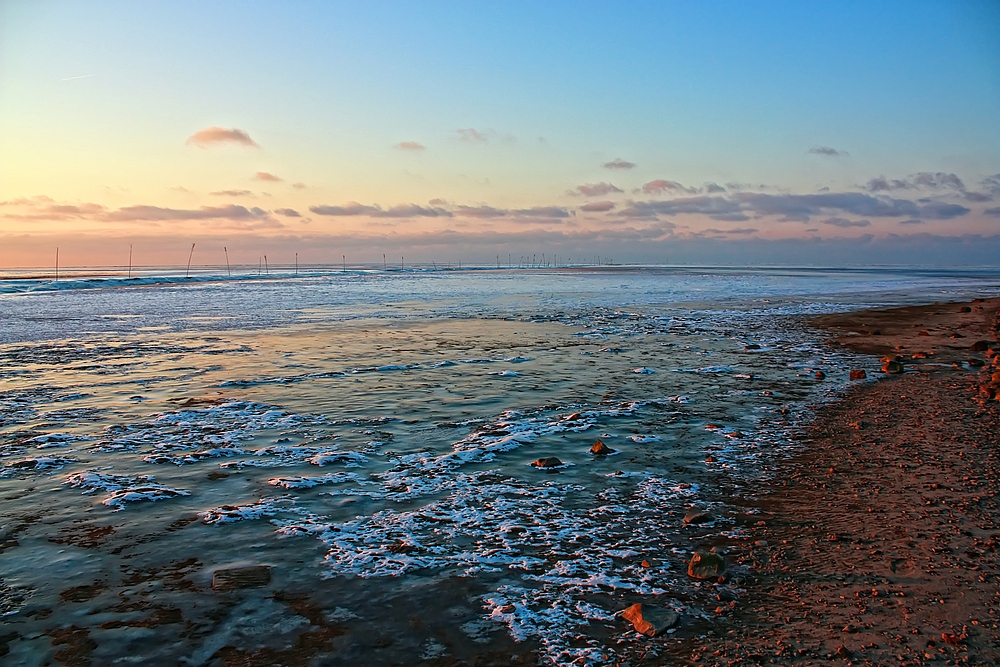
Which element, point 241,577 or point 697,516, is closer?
point 241,577

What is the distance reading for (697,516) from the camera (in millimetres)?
6059

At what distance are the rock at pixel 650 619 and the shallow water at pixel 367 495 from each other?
0.13 m

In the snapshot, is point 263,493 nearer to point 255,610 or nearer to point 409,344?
point 255,610

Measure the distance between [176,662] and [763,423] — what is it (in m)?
8.52

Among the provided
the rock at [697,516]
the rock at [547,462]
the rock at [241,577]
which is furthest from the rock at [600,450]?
the rock at [241,577]

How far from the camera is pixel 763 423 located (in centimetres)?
982

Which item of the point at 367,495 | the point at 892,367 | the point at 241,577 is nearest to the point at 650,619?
the point at 241,577

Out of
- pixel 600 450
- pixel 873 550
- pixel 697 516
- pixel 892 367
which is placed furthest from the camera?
pixel 892 367

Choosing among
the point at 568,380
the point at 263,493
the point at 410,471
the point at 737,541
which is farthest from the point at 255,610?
the point at 568,380

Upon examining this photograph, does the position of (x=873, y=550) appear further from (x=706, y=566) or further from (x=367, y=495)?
(x=367, y=495)

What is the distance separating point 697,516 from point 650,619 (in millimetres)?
1993

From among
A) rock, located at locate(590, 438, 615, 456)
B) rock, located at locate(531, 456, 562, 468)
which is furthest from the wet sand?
rock, located at locate(531, 456, 562, 468)

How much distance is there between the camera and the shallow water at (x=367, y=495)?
170 inches

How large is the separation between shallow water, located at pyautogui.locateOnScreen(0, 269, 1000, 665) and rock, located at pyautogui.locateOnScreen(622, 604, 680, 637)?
13cm
